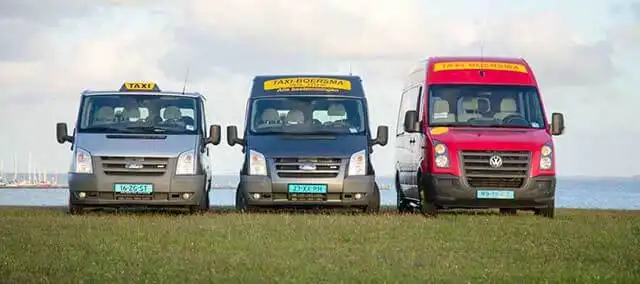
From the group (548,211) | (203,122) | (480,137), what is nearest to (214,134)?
(203,122)

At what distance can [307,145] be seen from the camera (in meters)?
23.3

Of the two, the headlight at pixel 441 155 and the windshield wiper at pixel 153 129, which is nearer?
the headlight at pixel 441 155

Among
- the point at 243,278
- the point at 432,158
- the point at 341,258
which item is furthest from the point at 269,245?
the point at 432,158

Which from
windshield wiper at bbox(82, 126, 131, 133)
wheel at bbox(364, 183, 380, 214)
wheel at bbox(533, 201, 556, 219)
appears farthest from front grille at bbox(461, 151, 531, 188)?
windshield wiper at bbox(82, 126, 131, 133)

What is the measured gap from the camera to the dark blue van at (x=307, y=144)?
23.1 metres

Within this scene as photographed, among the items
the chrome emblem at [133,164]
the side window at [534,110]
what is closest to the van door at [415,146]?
the side window at [534,110]

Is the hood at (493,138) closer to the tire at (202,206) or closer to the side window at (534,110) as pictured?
the side window at (534,110)

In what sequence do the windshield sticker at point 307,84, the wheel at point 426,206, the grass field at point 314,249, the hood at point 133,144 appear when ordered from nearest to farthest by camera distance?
the grass field at point 314,249 < the hood at point 133,144 < the wheel at point 426,206 < the windshield sticker at point 307,84

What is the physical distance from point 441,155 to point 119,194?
5.82 m

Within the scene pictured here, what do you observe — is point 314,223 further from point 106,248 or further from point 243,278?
point 243,278

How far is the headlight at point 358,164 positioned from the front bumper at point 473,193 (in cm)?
142

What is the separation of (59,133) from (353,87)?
570 cm

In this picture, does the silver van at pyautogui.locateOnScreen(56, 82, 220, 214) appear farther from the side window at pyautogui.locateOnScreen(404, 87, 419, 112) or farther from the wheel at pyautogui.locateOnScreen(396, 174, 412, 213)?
the wheel at pyautogui.locateOnScreen(396, 174, 412, 213)

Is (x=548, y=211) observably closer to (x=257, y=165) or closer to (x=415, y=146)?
(x=415, y=146)
